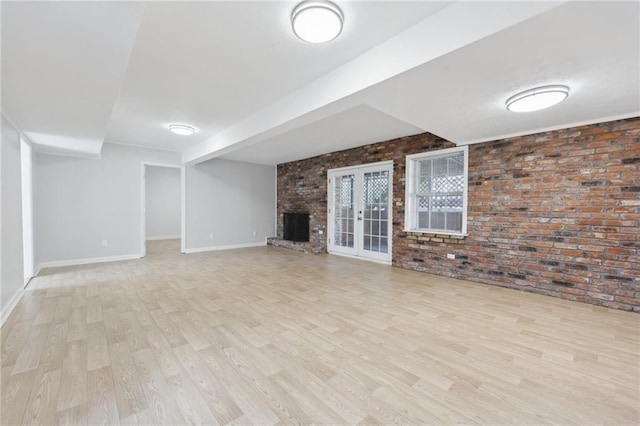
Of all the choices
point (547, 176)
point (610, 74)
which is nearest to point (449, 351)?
point (610, 74)

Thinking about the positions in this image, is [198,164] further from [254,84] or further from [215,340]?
[215,340]

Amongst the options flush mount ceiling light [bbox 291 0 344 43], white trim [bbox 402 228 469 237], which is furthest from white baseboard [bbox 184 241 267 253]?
flush mount ceiling light [bbox 291 0 344 43]

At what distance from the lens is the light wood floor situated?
1462 millimetres

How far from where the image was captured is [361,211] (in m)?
5.85

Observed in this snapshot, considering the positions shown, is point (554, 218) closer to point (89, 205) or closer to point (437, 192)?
point (437, 192)

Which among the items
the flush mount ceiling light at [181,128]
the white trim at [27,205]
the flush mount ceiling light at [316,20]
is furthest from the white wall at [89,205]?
the flush mount ceiling light at [316,20]

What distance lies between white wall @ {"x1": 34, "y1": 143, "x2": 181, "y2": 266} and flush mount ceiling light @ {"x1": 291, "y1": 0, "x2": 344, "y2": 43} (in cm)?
551

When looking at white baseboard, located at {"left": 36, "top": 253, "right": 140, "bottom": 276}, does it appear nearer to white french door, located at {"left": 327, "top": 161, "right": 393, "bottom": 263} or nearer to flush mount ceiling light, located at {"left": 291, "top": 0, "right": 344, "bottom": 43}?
white french door, located at {"left": 327, "top": 161, "right": 393, "bottom": 263}

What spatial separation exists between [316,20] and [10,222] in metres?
3.89

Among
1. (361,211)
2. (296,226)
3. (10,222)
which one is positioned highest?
(361,211)

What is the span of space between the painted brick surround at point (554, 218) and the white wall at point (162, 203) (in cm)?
829

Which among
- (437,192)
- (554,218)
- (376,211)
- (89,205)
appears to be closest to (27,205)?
(89,205)

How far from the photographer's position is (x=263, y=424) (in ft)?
4.46

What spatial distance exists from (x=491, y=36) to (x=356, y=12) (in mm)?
896
